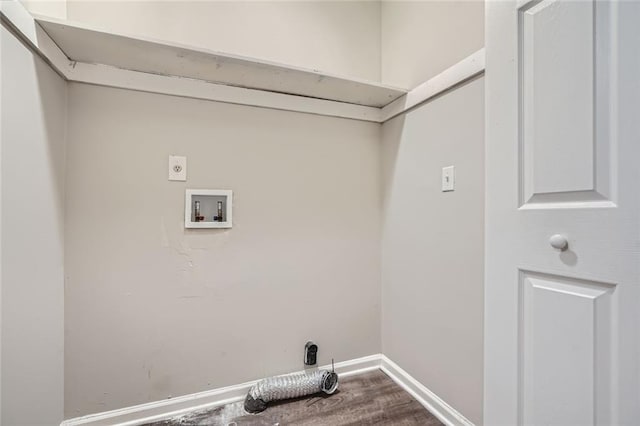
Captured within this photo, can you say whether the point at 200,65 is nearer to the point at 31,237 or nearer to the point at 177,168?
the point at 177,168

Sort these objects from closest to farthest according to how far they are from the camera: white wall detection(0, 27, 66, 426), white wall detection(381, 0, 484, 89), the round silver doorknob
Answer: the round silver doorknob, white wall detection(0, 27, 66, 426), white wall detection(381, 0, 484, 89)

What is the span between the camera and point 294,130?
1.83 m

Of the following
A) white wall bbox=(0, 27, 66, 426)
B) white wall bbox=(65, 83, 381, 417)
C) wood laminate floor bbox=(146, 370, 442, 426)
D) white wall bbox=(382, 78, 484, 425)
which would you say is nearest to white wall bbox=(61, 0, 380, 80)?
white wall bbox=(65, 83, 381, 417)

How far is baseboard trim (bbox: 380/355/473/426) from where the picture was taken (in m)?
1.47

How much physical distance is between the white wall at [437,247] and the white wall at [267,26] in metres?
0.60

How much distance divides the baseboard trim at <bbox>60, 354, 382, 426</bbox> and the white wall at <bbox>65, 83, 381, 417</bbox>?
37mm

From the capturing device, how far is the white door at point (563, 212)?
732mm

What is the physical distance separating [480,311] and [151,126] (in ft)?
5.94

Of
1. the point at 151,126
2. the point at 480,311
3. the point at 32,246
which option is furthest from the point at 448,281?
the point at 32,246

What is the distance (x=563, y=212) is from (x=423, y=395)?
1285 millimetres

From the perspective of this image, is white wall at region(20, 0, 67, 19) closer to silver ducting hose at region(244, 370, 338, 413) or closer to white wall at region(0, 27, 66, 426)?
white wall at region(0, 27, 66, 426)

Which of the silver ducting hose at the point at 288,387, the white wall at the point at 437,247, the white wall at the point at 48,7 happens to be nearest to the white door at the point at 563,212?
the white wall at the point at 437,247

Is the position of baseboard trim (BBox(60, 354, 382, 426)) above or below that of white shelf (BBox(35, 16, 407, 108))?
below

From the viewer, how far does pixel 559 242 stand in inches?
33.1
